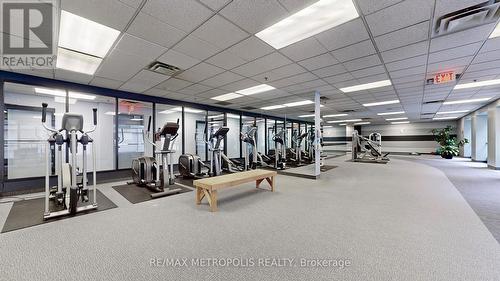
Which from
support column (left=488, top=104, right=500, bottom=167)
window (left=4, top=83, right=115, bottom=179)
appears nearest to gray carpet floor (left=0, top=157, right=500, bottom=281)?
window (left=4, top=83, right=115, bottom=179)

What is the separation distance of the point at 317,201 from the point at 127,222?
330cm

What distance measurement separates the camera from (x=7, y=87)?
188 inches

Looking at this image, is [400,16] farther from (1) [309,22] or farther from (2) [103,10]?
(2) [103,10]

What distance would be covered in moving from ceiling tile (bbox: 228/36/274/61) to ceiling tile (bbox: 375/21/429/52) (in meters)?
1.75

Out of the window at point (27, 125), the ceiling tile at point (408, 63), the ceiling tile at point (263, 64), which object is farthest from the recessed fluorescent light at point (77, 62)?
the ceiling tile at point (408, 63)

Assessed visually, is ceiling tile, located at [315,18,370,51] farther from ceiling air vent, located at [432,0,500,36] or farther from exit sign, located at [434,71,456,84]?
exit sign, located at [434,71,456,84]

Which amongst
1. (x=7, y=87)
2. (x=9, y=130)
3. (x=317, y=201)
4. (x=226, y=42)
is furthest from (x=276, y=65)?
(x=9, y=130)

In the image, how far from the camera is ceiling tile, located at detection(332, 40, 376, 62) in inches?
124

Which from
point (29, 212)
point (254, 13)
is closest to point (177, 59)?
point (254, 13)

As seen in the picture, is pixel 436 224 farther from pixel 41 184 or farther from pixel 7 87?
pixel 7 87

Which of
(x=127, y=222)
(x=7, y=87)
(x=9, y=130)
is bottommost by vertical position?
(x=127, y=222)

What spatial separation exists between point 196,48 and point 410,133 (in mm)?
19944

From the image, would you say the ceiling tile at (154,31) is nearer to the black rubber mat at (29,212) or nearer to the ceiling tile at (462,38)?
the black rubber mat at (29,212)

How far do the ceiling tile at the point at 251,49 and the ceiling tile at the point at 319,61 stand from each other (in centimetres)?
91
